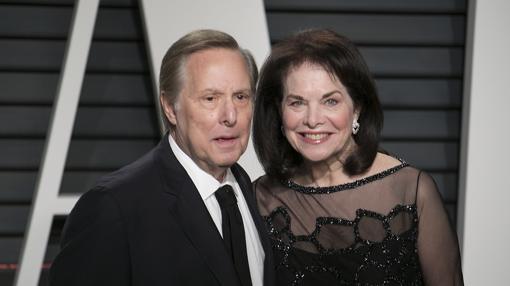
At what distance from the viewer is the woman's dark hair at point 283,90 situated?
256 cm

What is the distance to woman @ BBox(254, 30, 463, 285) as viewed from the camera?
8.37 feet

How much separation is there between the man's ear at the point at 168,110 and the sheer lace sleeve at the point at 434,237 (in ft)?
2.85

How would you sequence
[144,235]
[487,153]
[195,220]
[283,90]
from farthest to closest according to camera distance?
[487,153] → [283,90] → [195,220] → [144,235]

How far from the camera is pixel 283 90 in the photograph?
104 inches

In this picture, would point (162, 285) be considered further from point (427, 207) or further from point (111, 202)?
point (427, 207)

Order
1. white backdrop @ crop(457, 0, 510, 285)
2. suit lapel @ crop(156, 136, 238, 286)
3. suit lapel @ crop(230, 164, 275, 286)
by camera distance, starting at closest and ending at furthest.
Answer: suit lapel @ crop(156, 136, 238, 286) < suit lapel @ crop(230, 164, 275, 286) < white backdrop @ crop(457, 0, 510, 285)

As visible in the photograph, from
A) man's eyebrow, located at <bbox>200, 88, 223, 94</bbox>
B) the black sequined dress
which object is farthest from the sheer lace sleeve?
man's eyebrow, located at <bbox>200, 88, 223, 94</bbox>

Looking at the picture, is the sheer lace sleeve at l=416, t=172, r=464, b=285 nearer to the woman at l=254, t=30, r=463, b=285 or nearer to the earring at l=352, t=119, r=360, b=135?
the woman at l=254, t=30, r=463, b=285

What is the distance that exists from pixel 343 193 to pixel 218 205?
0.53 m

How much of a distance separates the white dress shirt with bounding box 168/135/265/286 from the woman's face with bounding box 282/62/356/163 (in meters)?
0.28

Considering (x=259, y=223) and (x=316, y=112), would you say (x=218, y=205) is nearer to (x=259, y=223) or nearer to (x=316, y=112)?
(x=259, y=223)

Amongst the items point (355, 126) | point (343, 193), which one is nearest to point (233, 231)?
point (343, 193)

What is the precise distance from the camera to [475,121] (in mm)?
3859

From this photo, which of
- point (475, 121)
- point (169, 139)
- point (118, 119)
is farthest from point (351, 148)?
point (118, 119)
